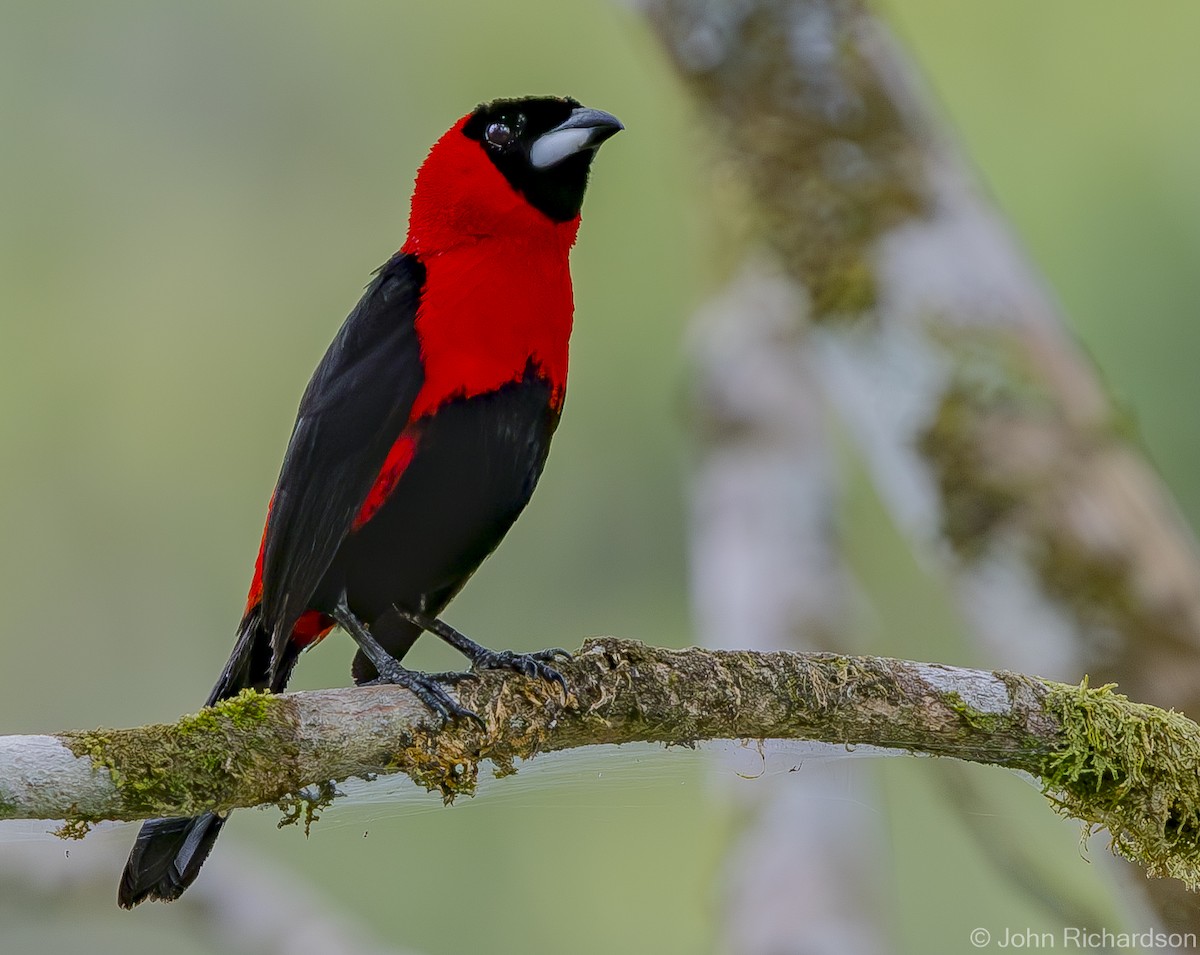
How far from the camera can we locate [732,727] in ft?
8.09

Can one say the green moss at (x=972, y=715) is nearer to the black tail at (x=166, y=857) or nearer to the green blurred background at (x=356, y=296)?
the black tail at (x=166, y=857)

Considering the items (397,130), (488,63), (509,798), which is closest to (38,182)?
(397,130)

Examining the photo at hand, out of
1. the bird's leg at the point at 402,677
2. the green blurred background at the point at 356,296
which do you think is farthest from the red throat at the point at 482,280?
the green blurred background at the point at 356,296

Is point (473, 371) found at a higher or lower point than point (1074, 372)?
higher

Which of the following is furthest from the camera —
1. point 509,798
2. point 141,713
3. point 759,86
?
point 141,713

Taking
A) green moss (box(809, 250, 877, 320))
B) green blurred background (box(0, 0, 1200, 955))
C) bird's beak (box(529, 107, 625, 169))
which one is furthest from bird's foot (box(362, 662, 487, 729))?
green blurred background (box(0, 0, 1200, 955))

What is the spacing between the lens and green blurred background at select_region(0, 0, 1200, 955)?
612 cm

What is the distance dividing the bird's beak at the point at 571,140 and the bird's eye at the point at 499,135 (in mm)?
82

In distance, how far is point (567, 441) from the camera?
7895 millimetres

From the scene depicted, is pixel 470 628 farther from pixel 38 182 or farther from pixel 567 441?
pixel 38 182

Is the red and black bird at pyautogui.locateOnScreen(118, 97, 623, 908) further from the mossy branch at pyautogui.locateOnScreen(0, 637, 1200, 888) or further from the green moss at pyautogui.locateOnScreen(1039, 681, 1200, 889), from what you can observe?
the green moss at pyautogui.locateOnScreen(1039, 681, 1200, 889)

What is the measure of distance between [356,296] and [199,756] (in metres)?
5.93

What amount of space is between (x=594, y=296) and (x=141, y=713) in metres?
3.42

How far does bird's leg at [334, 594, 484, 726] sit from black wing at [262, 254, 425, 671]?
0.17m
